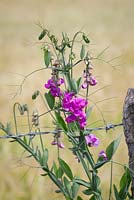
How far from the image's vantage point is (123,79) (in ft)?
7.79

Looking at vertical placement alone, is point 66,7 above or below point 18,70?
above

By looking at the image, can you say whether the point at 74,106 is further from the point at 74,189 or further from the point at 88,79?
the point at 74,189

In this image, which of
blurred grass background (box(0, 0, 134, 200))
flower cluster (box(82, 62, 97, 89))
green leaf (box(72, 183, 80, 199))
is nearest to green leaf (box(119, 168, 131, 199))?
green leaf (box(72, 183, 80, 199))

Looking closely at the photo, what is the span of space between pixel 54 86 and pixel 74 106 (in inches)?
2.8

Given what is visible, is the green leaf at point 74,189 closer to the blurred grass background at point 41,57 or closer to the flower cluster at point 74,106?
the flower cluster at point 74,106

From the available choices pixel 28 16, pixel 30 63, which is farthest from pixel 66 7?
pixel 30 63

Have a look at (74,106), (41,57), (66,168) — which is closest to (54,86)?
(74,106)

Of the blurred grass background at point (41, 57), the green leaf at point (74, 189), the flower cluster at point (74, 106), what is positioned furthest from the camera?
the blurred grass background at point (41, 57)

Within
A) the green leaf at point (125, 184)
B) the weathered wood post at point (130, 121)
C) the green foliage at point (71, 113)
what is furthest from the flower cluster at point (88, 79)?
the green leaf at point (125, 184)

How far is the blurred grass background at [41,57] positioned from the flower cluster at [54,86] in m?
0.77

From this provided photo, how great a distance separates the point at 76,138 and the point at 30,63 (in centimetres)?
130

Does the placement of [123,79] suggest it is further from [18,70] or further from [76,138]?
[76,138]

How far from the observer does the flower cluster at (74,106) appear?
117 centimetres

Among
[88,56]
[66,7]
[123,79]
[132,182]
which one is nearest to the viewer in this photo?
[88,56]
